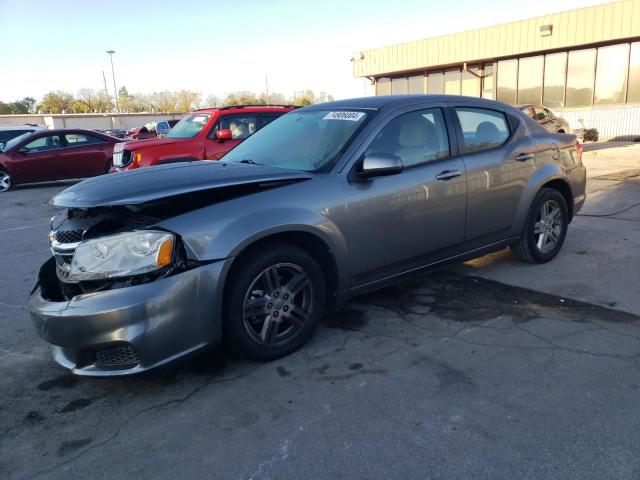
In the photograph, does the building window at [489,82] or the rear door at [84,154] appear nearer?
the rear door at [84,154]

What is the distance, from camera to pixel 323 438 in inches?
102

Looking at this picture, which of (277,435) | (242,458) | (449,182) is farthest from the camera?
(449,182)

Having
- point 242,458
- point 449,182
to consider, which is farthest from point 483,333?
point 242,458

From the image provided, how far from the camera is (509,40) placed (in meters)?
23.4

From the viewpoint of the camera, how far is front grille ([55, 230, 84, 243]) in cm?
311

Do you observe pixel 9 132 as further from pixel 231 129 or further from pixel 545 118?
pixel 545 118

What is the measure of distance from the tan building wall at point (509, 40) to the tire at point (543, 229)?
18102 millimetres

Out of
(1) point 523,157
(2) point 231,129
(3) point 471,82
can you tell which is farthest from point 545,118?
(1) point 523,157

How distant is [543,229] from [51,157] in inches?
491

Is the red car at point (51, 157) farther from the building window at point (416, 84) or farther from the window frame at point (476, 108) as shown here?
the building window at point (416, 84)

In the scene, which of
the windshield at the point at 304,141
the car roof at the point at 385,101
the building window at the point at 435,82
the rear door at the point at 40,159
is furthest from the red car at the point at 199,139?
the building window at the point at 435,82

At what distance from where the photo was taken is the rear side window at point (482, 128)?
4.46 meters

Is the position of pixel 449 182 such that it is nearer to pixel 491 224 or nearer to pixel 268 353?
pixel 491 224

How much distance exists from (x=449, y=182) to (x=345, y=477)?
8.41 ft
